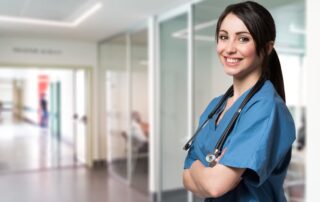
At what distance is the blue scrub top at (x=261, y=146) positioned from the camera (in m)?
1.01

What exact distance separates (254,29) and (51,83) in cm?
1118

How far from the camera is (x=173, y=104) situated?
14.0 feet

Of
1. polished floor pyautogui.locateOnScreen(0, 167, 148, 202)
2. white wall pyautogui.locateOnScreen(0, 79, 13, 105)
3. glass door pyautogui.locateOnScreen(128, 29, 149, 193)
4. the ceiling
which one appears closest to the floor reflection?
polished floor pyautogui.locateOnScreen(0, 167, 148, 202)

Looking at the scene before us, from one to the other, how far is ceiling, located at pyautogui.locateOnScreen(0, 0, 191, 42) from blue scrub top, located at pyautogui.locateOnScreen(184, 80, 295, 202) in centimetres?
279

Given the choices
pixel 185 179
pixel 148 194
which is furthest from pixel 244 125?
pixel 148 194

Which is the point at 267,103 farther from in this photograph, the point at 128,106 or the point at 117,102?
the point at 117,102

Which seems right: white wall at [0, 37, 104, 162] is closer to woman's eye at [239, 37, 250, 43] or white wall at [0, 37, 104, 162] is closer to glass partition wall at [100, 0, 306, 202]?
glass partition wall at [100, 0, 306, 202]

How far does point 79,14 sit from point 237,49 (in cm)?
374

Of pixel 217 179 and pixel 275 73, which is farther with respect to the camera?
pixel 275 73

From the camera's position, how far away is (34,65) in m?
6.14

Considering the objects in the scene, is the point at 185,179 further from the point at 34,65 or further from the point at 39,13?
the point at 34,65

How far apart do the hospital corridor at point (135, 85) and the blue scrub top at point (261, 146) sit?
128 centimetres

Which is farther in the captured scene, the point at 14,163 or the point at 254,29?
the point at 14,163

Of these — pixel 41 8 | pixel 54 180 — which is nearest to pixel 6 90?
pixel 54 180
